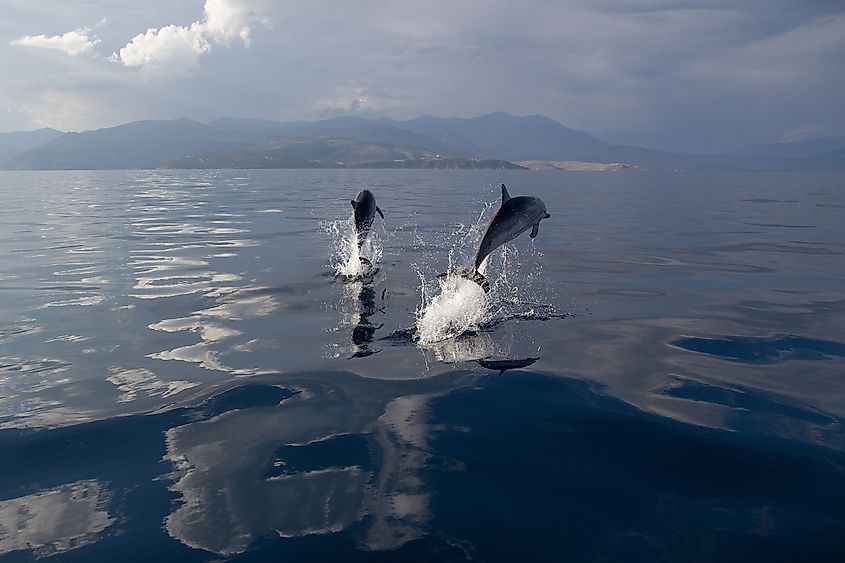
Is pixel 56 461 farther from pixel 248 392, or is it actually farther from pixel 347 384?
pixel 347 384

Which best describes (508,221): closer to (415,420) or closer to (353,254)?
(415,420)

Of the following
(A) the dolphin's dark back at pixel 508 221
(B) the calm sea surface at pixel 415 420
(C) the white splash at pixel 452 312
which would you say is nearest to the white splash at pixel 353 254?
(B) the calm sea surface at pixel 415 420

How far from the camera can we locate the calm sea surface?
5.99 m

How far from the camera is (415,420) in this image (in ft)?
28.4

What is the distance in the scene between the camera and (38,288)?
59.0 ft

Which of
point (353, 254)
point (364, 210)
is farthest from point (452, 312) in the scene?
point (353, 254)

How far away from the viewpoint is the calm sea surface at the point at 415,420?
5988mm

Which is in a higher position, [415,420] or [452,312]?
[452,312]

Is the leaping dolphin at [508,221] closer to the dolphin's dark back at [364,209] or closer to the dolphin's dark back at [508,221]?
the dolphin's dark back at [508,221]

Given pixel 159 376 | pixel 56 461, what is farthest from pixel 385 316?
pixel 56 461

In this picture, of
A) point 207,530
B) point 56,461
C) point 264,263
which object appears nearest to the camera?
point 207,530

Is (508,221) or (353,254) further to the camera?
(353,254)

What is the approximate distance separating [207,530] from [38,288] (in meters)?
15.8

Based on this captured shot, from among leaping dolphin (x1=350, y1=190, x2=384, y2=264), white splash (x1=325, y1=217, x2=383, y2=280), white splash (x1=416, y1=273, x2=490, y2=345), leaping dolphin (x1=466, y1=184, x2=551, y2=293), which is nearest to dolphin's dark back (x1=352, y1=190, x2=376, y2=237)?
leaping dolphin (x1=350, y1=190, x2=384, y2=264)
